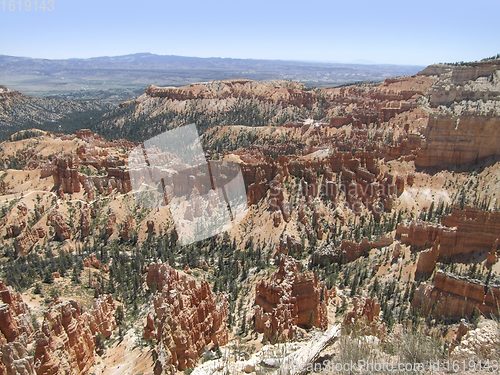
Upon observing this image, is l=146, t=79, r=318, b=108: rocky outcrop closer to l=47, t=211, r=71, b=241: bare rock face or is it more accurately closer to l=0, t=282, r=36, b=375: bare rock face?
l=47, t=211, r=71, b=241: bare rock face

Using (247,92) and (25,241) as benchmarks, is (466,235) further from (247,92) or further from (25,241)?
(247,92)

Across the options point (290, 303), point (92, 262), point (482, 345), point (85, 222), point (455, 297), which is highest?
point (482, 345)

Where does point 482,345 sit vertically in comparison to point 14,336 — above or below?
above

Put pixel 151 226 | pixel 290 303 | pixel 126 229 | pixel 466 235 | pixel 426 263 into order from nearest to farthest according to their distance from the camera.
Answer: pixel 290 303 < pixel 426 263 < pixel 466 235 < pixel 126 229 < pixel 151 226

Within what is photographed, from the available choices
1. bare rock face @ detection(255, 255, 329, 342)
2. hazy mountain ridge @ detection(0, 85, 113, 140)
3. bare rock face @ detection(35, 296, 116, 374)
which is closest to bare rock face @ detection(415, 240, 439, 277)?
bare rock face @ detection(255, 255, 329, 342)

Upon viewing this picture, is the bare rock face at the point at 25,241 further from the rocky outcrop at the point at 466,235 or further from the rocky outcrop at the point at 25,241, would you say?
the rocky outcrop at the point at 466,235

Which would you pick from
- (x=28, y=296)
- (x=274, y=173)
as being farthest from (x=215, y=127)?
(x=28, y=296)

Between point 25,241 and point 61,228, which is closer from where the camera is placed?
point 25,241

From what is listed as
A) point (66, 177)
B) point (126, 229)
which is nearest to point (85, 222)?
point (126, 229)
